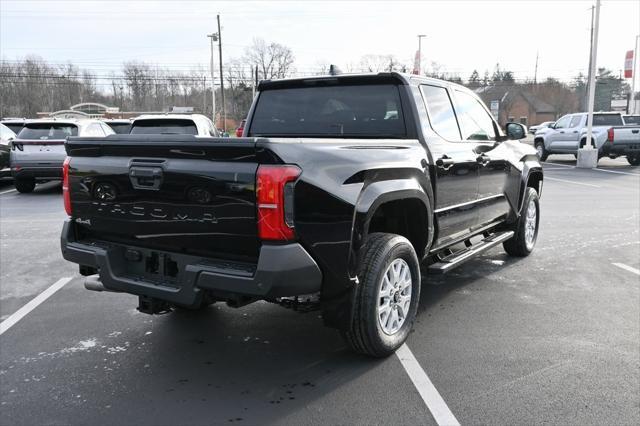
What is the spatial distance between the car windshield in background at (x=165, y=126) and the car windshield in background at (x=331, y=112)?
19.9 ft

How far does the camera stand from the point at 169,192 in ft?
10.3

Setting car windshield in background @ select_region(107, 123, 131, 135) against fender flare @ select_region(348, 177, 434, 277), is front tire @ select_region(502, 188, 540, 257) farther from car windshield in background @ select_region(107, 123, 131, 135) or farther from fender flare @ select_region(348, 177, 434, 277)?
car windshield in background @ select_region(107, 123, 131, 135)

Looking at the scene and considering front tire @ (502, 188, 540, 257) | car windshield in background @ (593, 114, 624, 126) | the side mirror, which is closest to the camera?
the side mirror

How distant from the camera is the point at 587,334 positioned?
4.10 metres

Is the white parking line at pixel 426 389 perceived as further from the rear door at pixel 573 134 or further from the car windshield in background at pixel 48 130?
the rear door at pixel 573 134

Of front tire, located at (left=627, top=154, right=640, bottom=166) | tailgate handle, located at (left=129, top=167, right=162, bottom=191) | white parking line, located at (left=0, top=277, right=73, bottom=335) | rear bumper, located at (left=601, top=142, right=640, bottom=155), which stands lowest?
white parking line, located at (left=0, top=277, right=73, bottom=335)

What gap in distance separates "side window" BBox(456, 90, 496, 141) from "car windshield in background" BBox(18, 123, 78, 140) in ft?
32.1

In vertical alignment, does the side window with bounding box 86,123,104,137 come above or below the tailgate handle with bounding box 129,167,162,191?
above

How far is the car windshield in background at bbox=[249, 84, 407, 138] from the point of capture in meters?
4.32

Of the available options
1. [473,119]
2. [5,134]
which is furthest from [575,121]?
[5,134]

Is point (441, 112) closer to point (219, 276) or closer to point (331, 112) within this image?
point (331, 112)

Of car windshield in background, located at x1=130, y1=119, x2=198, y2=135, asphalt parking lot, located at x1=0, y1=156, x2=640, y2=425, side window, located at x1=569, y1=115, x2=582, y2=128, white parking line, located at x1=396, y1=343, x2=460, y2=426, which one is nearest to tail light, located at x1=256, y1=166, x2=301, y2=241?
asphalt parking lot, located at x1=0, y1=156, x2=640, y2=425

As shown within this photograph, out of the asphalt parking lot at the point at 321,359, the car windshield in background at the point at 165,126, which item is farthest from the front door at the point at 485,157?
the car windshield in background at the point at 165,126

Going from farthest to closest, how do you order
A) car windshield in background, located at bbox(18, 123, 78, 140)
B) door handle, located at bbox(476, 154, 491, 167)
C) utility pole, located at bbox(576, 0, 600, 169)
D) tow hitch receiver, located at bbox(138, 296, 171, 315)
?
utility pole, located at bbox(576, 0, 600, 169)
car windshield in background, located at bbox(18, 123, 78, 140)
door handle, located at bbox(476, 154, 491, 167)
tow hitch receiver, located at bbox(138, 296, 171, 315)
